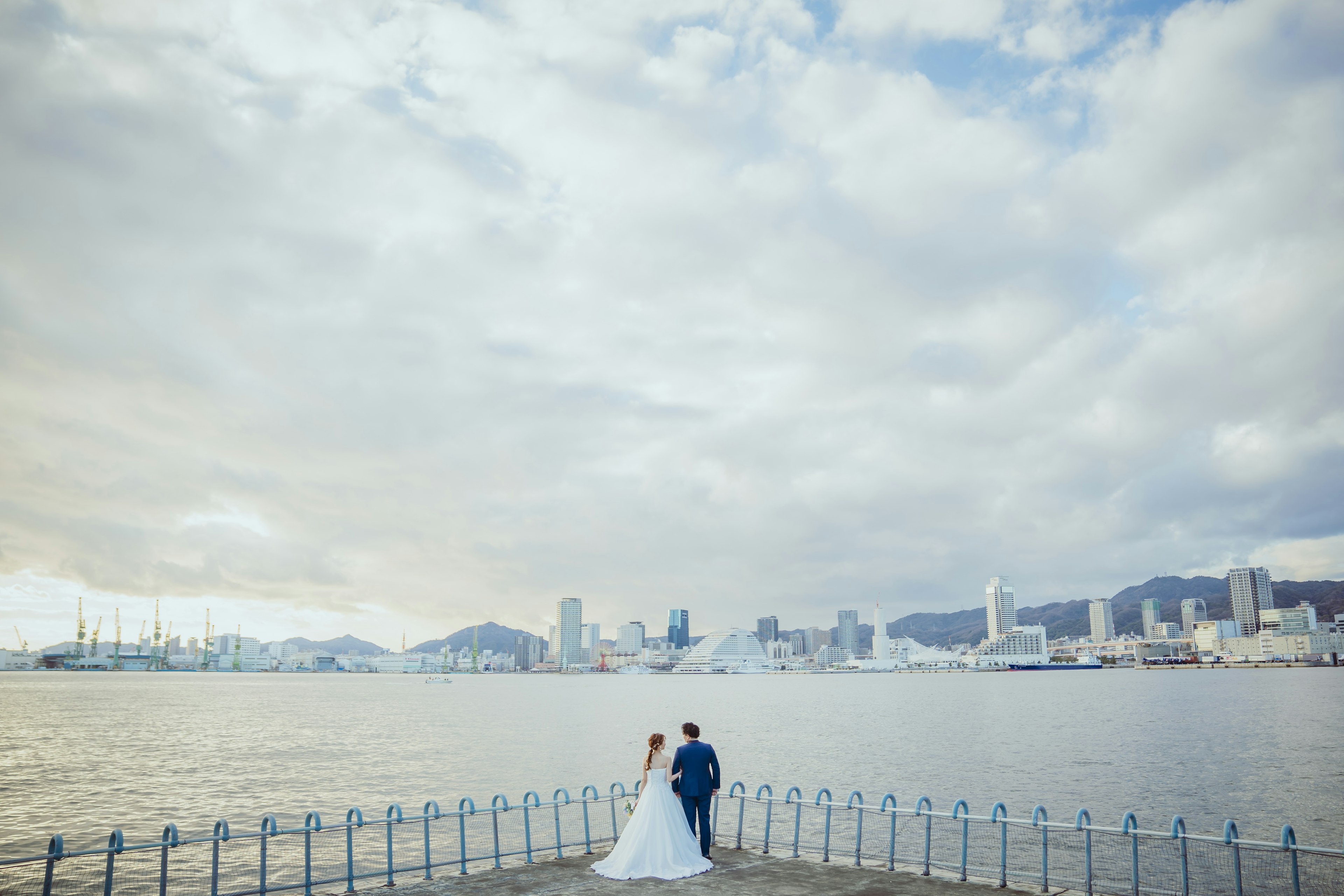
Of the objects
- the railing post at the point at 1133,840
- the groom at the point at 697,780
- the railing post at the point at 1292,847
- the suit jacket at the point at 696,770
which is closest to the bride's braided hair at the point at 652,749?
the suit jacket at the point at 696,770

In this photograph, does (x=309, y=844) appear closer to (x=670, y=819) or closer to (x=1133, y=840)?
(x=670, y=819)

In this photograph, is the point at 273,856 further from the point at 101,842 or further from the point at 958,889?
the point at 958,889

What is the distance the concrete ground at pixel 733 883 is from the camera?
12.6 meters

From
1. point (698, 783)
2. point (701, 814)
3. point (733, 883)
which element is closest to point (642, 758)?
point (701, 814)

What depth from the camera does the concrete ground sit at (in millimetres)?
12578

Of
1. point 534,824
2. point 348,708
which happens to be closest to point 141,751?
point 534,824

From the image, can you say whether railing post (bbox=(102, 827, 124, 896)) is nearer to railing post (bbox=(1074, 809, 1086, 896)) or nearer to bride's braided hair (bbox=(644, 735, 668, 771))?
bride's braided hair (bbox=(644, 735, 668, 771))

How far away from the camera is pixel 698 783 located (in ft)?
46.2

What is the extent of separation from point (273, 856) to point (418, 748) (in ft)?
132

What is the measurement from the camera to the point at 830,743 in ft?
228

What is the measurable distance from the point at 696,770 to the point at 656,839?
1273 millimetres

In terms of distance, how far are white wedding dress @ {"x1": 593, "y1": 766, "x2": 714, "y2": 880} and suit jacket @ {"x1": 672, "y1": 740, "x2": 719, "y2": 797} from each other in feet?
0.89

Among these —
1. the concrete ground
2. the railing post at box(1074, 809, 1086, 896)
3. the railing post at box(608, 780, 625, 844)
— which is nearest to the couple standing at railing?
the concrete ground

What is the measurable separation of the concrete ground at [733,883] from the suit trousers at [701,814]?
0.42m
